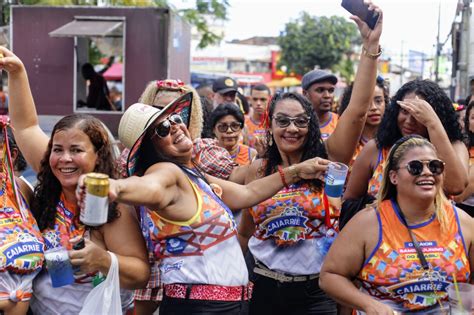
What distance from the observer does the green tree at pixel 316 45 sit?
1991 inches

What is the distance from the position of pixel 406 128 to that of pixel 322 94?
2059mm

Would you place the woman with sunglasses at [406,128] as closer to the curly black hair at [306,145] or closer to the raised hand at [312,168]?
the curly black hair at [306,145]

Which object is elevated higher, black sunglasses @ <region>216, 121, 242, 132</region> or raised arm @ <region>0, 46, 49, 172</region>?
raised arm @ <region>0, 46, 49, 172</region>

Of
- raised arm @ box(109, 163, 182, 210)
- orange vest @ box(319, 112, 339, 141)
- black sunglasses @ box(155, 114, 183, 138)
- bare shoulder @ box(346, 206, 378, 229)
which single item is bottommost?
bare shoulder @ box(346, 206, 378, 229)

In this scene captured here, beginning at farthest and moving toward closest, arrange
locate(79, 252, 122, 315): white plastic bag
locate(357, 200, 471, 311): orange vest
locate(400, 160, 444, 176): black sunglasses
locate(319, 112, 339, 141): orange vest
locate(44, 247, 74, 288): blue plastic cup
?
locate(319, 112, 339, 141): orange vest → locate(400, 160, 444, 176): black sunglasses → locate(357, 200, 471, 311): orange vest → locate(79, 252, 122, 315): white plastic bag → locate(44, 247, 74, 288): blue plastic cup

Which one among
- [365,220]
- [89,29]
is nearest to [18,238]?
[365,220]

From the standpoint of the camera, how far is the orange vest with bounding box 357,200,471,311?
3158mm

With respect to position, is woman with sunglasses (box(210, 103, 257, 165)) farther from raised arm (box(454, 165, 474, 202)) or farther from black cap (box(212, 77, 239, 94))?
black cap (box(212, 77, 239, 94))

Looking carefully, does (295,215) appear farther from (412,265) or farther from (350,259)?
(412,265)

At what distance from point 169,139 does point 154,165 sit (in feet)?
0.67

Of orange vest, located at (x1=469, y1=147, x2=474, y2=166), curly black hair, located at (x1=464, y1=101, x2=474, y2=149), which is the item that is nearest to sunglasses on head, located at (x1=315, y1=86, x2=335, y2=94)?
curly black hair, located at (x1=464, y1=101, x2=474, y2=149)

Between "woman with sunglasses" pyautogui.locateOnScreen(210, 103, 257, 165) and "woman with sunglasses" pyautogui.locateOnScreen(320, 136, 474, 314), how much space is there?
2506 mm

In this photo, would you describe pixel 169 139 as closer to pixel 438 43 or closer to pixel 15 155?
pixel 15 155

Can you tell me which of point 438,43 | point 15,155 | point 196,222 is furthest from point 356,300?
point 438,43
